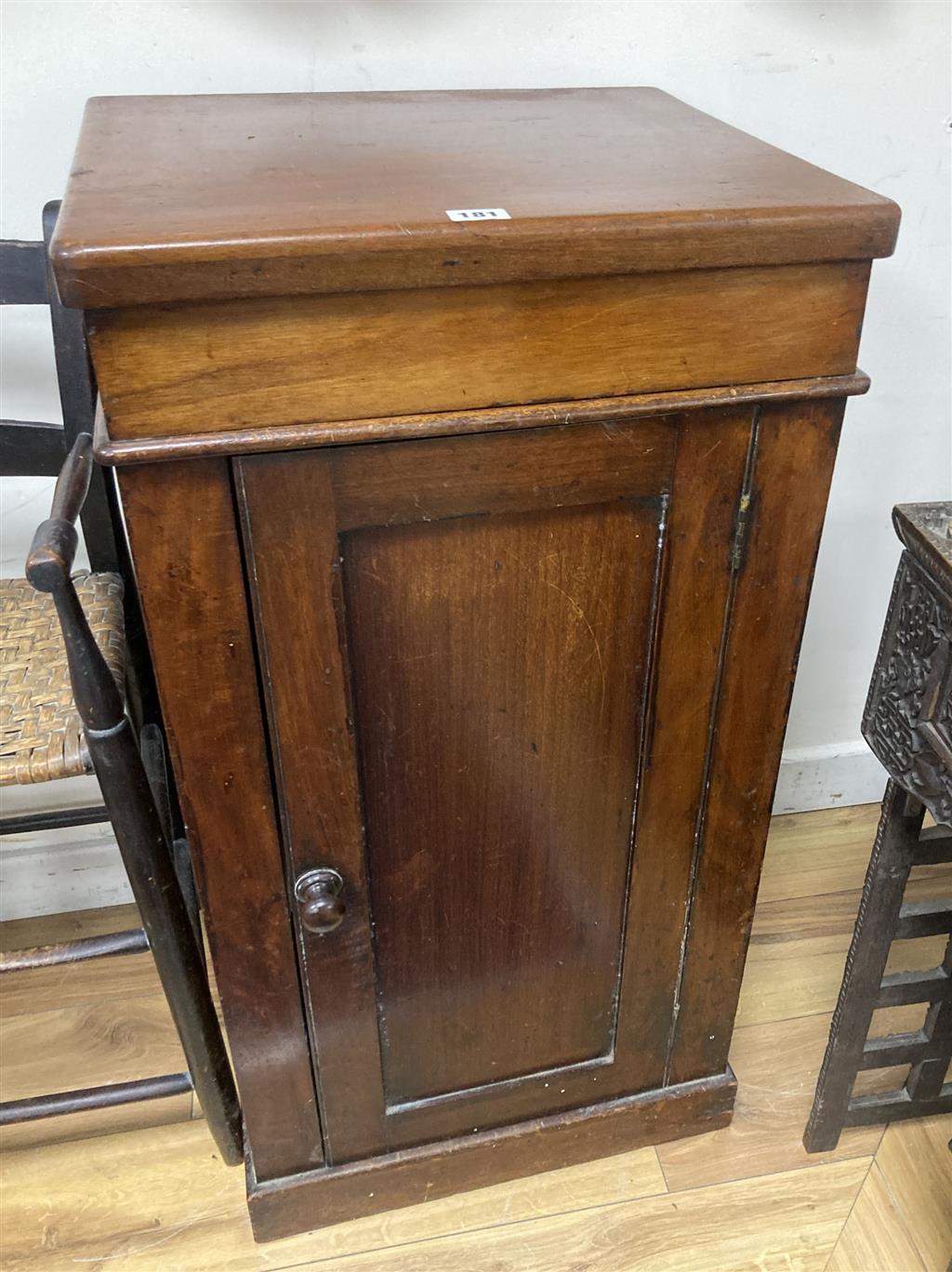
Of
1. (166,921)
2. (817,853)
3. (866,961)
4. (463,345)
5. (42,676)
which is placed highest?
(463,345)

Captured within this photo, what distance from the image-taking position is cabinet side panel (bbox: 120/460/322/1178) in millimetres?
745

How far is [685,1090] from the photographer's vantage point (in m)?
1.22

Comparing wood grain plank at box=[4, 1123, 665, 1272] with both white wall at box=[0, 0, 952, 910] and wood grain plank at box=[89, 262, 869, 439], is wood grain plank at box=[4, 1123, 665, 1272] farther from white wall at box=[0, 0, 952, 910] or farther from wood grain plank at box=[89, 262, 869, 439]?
wood grain plank at box=[89, 262, 869, 439]

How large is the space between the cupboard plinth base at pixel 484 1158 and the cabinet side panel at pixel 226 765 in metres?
0.08

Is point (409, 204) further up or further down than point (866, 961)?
further up

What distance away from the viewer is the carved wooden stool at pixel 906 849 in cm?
91

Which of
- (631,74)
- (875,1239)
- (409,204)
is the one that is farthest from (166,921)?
(631,74)

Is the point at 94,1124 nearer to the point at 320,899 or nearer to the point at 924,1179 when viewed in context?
the point at 320,899

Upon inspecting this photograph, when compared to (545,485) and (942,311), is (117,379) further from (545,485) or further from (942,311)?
(942,311)

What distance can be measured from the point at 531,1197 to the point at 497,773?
22.6 inches

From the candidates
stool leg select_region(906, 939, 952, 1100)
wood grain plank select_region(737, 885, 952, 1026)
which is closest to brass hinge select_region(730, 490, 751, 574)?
stool leg select_region(906, 939, 952, 1100)

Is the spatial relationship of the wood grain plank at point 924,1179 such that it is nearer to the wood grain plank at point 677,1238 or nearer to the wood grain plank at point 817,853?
the wood grain plank at point 677,1238

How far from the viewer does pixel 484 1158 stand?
46.6 inches

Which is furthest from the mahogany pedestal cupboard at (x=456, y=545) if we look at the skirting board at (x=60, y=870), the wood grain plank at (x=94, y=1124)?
the skirting board at (x=60, y=870)
